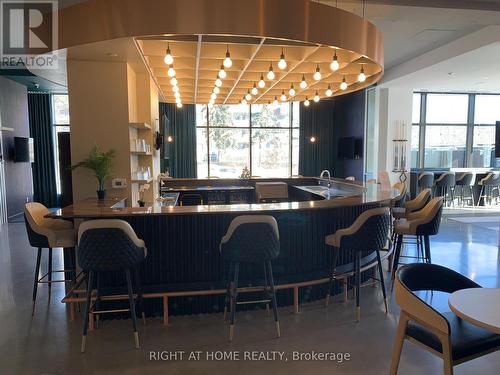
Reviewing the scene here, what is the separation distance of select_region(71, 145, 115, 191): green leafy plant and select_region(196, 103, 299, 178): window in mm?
7076

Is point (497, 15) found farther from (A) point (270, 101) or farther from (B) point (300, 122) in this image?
(B) point (300, 122)

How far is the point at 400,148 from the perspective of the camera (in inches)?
373

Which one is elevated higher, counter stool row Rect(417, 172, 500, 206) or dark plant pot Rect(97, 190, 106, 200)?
dark plant pot Rect(97, 190, 106, 200)

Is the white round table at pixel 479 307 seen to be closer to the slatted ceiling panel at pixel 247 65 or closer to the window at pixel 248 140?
the slatted ceiling panel at pixel 247 65

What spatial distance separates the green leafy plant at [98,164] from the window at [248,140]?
708 cm

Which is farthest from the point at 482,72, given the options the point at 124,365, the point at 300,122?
the point at 124,365

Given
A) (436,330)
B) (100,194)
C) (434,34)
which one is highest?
(434,34)

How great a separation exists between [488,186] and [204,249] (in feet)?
32.5

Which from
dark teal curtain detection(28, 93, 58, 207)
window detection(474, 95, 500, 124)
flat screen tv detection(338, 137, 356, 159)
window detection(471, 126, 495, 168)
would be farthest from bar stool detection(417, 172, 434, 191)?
dark teal curtain detection(28, 93, 58, 207)

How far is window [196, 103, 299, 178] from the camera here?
11578 mm

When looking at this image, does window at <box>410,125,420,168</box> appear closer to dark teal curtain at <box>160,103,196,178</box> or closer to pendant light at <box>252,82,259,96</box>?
pendant light at <box>252,82,259,96</box>

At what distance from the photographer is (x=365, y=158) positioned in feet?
32.8

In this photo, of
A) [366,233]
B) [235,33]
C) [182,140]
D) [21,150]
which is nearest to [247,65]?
[235,33]

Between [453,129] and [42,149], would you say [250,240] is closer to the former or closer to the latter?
[453,129]
